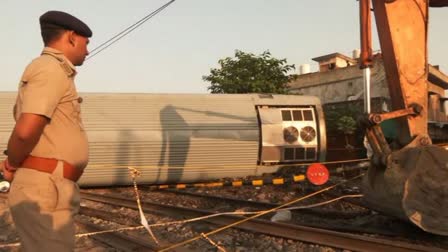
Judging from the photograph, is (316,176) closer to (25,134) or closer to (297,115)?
(297,115)

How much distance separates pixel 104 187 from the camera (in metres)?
14.3

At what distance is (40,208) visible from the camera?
218 centimetres

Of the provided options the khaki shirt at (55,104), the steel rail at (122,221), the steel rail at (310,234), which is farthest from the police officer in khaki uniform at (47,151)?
the steel rail at (310,234)

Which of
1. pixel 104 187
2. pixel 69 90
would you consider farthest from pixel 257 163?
pixel 69 90

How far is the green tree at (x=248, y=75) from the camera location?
2434 centimetres

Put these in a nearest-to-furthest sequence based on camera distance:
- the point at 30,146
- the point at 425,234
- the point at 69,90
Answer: the point at 30,146
the point at 69,90
the point at 425,234

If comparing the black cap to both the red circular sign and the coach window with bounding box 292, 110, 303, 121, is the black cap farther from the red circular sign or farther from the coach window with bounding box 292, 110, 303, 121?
the coach window with bounding box 292, 110, 303, 121

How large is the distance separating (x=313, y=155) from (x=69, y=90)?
516 inches

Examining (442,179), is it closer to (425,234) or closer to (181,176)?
(425,234)

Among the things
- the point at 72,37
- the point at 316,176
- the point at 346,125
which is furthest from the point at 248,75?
the point at 72,37

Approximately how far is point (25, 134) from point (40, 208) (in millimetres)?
380

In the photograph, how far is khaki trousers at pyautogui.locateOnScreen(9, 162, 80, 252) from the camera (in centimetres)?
218

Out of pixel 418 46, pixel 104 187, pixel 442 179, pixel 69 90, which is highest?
pixel 418 46

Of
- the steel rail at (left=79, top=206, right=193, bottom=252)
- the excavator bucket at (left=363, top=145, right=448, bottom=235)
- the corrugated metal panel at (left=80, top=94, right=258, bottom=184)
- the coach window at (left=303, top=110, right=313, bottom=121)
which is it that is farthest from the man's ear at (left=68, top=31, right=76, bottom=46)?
the coach window at (left=303, top=110, right=313, bottom=121)
